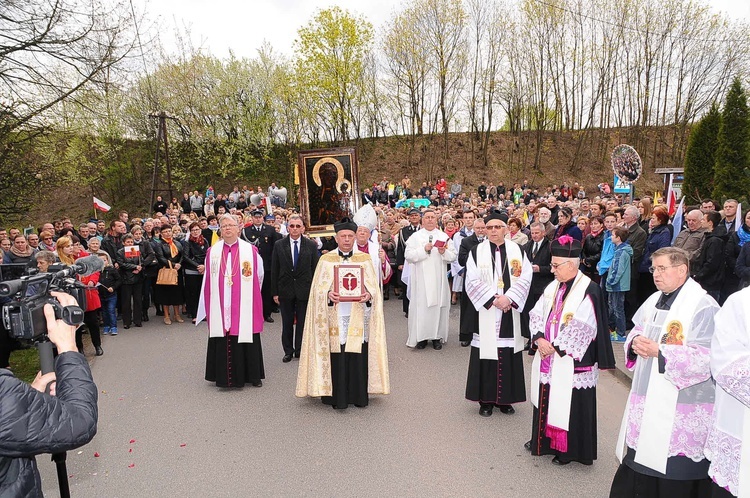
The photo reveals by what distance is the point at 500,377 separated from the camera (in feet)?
18.2

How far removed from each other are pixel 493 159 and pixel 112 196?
80.3ft

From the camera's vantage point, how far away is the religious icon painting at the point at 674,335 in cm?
336

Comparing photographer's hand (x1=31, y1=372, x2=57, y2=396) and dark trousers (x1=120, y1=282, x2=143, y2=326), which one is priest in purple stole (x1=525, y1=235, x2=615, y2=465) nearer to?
photographer's hand (x1=31, y1=372, x2=57, y2=396)

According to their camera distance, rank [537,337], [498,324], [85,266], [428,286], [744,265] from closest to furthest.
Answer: [85,266]
[537,337]
[498,324]
[744,265]
[428,286]

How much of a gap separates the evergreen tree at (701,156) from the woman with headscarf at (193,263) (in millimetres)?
15387

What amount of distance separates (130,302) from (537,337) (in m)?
8.03

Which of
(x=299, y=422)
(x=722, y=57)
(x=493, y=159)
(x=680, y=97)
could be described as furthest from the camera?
(x=493, y=159)

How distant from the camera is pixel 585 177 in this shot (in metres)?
35.0

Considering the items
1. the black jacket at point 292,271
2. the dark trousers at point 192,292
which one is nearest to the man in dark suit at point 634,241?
the black jacket at point 292,271

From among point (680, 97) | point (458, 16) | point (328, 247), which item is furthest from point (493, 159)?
point (328, 247)

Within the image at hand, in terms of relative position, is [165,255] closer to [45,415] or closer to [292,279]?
[292,279]

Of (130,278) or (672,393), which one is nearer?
(672,393)

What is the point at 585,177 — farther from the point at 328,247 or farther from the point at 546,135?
the point at 328,247

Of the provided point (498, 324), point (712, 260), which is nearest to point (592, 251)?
point (712, 260)
